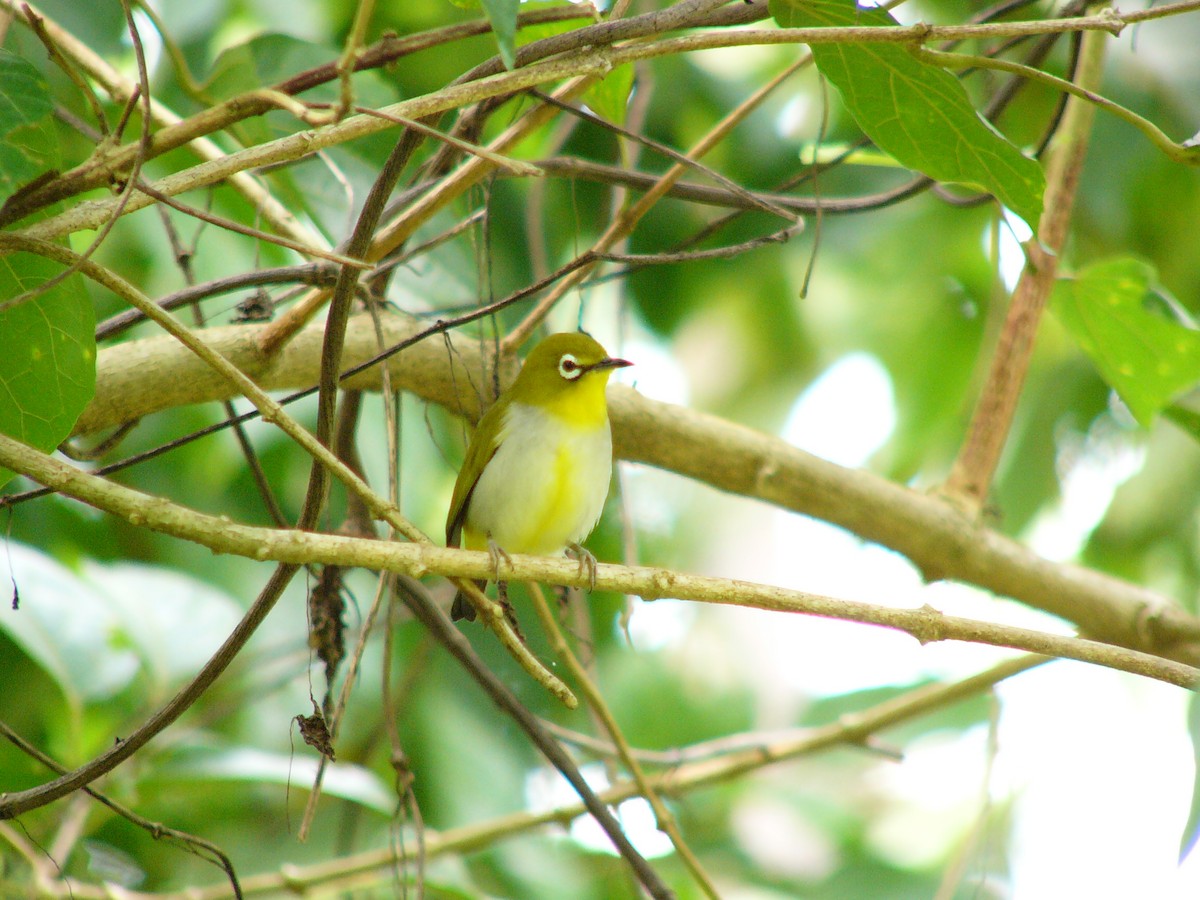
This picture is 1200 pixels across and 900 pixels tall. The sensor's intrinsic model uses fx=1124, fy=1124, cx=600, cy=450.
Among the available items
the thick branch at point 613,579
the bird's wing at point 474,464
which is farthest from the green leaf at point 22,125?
the bird's wing at point 474,464

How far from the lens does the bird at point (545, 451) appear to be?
11.9 feet

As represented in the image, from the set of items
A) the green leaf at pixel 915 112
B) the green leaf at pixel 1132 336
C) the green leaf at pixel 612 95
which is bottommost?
the green leaf at pixel 915 112

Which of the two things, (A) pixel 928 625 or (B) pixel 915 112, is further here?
(B) pixel 915 112

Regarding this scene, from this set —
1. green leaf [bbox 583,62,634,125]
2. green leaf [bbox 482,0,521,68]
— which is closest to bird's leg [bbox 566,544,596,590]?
green leaf [bbox 482,0,521,68]

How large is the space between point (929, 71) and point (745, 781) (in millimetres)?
3936

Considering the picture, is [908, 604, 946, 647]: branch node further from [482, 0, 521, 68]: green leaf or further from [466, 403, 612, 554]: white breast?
[466, 403, 612, 554]: white breast

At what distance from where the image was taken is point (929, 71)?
7.02 ft

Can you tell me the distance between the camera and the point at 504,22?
1447 millimetres

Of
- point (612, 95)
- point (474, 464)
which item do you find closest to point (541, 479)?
point (474, 464)

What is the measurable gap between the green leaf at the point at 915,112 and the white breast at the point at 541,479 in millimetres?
1521

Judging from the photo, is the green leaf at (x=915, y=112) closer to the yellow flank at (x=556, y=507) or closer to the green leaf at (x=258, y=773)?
the yellow flank at (x=556, y=507)

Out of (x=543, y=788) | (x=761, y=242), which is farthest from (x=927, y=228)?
(x=761, y=242)

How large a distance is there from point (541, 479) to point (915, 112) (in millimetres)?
1848

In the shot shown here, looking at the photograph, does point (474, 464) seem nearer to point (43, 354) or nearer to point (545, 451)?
point (545, 451)
